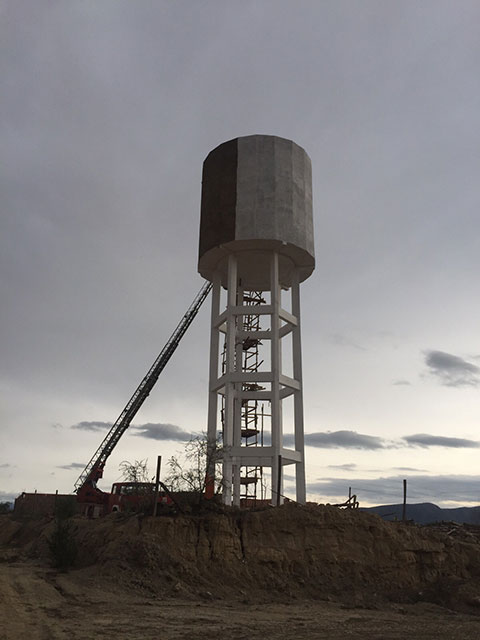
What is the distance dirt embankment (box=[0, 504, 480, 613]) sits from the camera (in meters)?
23.1

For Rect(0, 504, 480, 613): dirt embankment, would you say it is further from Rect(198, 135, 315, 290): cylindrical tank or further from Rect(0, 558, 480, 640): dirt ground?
Rect(198, 135, 315, 290): cylindrical tank

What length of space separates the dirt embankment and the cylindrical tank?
13.8m

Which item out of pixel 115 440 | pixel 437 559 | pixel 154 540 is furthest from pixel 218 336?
pixel 115 440

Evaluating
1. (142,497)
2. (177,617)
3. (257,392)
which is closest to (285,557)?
Answer: (142,497)

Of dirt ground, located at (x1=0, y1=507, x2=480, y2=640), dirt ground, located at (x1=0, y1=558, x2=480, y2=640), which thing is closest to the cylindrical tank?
dirt ground, located at (x1=0, y1=507, x2=480, y2=640)

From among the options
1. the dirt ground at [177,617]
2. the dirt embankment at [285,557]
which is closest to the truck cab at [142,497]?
the dirt embankment at [285,557]

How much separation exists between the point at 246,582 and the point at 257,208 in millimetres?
18598

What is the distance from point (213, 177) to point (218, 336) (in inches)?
363

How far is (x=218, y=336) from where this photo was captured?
34.2 metres

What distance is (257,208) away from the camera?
33.0 meters

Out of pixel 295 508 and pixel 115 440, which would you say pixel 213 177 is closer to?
pixel 295 508

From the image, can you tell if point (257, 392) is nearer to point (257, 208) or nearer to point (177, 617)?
point (257, 208)

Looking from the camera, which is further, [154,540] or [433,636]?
[154,540]

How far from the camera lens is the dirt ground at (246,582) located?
Answer: 1673cm
